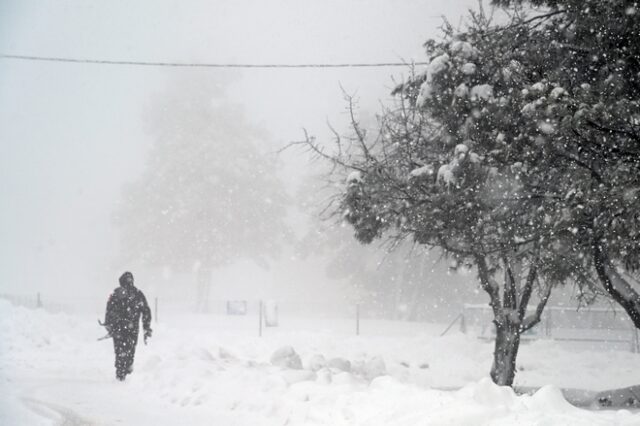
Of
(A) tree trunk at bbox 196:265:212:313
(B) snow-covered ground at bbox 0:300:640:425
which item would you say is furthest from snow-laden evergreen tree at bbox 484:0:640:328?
(A) tree trunk at bbox 196:265:212:313

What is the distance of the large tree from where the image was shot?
40000 mm

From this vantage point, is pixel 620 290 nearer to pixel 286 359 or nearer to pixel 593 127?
pixel 593 127

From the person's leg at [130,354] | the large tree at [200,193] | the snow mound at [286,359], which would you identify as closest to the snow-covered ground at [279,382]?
the person's leg at [130,354]

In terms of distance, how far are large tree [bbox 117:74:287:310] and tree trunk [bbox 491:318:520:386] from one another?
1185 inches

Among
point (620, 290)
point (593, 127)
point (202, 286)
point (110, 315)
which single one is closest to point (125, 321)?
point (110, 315)

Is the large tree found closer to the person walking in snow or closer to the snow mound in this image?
the person walking in snow

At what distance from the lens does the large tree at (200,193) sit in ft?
131

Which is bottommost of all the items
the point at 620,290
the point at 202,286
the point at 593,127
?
the point at 620,290

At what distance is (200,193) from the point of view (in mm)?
40156

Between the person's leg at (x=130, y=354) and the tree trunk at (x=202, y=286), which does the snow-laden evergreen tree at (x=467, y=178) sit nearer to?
the person's leg at (x=130, y=354)

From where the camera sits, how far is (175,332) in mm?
21984

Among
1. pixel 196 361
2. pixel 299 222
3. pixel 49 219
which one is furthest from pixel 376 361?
pixel 49 219

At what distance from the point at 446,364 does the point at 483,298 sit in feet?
67.0

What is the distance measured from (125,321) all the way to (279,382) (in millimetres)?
4184
